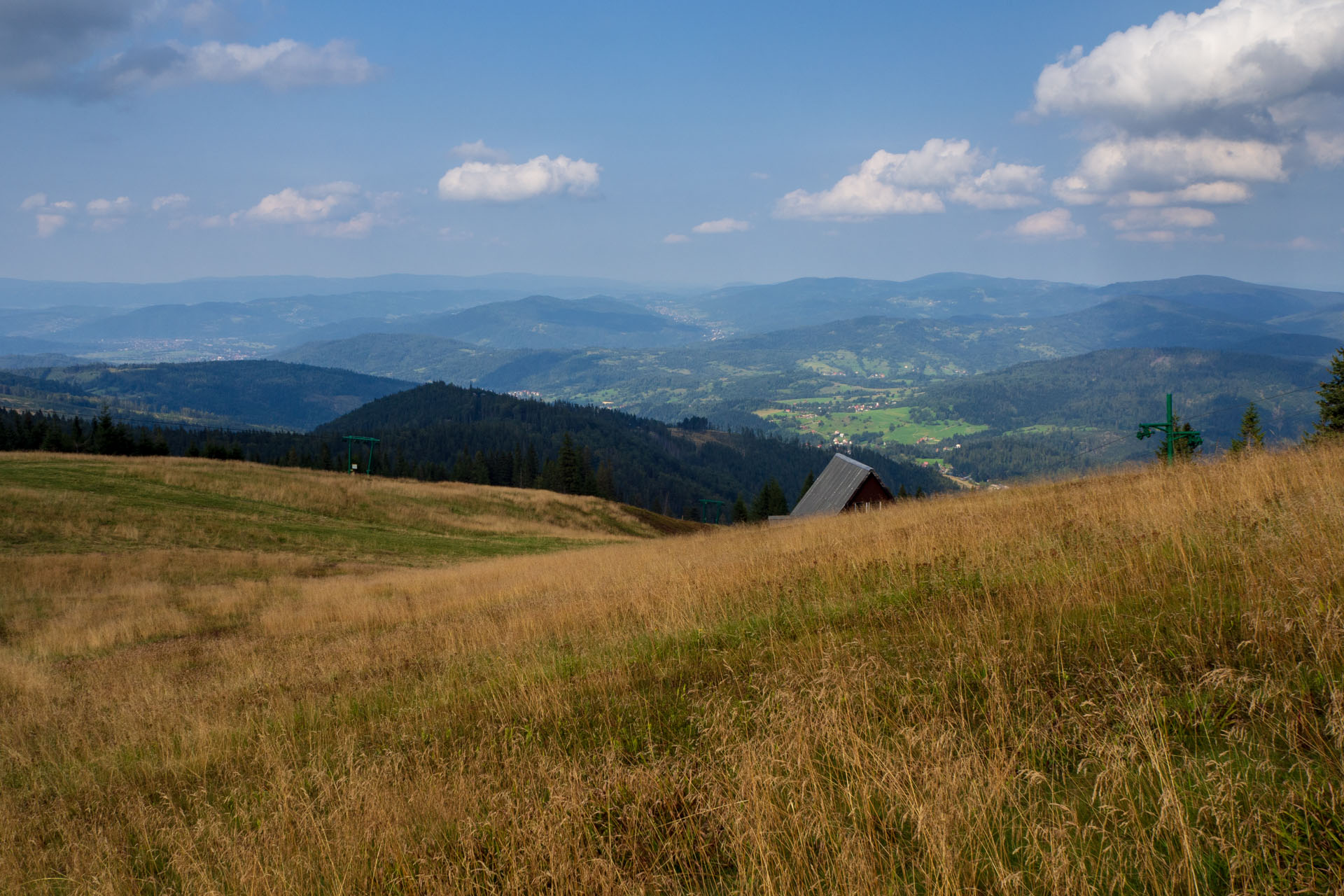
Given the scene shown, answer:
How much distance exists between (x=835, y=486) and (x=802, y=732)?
132ft

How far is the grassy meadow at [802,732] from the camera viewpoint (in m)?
3.17

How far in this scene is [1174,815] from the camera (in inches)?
114

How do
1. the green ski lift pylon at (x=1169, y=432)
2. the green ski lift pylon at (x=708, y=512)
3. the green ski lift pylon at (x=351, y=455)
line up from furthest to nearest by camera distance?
the green ski lift pylon at (x=708, y=512), the green ski lift pylon at (x=351, y=455), the green ski lift pylon at (x=1169, y=432)

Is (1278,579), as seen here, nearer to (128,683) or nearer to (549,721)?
(549,721)

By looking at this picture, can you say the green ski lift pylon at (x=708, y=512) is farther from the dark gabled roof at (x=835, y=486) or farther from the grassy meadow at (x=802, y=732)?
the grassy meadow at (x=802, y=732)

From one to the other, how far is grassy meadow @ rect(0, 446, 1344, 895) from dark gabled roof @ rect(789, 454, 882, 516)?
2806cm

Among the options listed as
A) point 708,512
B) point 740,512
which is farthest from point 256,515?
point 708,512

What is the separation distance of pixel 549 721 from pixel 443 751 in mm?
842

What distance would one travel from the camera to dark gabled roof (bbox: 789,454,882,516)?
132 ft

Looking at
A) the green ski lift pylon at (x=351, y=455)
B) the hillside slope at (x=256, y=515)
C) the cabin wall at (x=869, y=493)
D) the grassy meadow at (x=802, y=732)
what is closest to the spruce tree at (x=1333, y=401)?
the cabin wall at (x=869, y=493)

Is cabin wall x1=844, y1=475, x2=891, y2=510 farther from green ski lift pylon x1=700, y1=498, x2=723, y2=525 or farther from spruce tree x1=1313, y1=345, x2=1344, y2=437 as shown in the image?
green ski lift pylon x1=700, y1=498, x2=723, y2=525

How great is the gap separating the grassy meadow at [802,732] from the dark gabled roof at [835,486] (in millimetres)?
28060

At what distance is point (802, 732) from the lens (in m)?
4.09

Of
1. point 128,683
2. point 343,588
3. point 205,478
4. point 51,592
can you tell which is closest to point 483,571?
point 343,588
